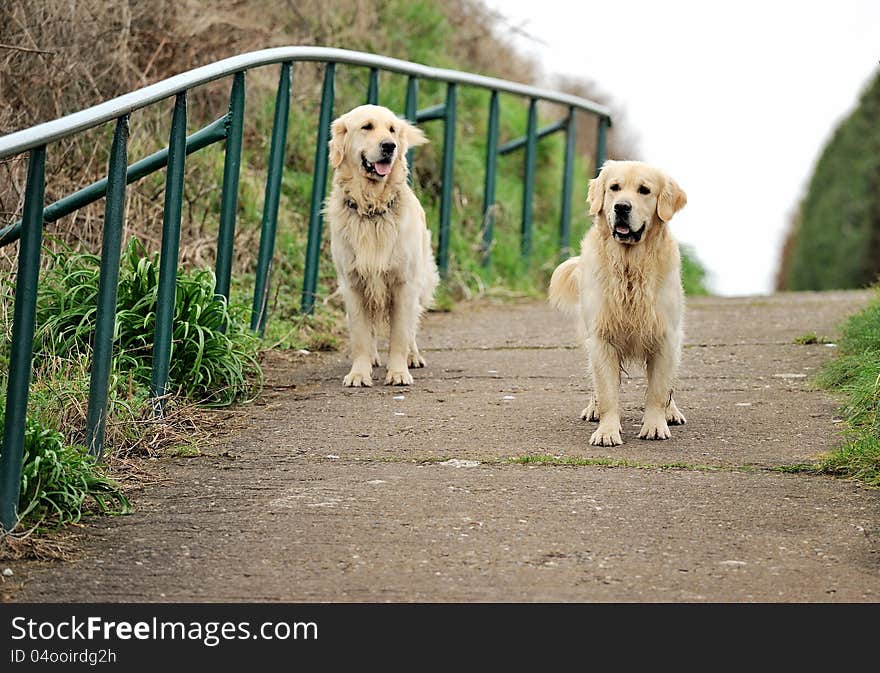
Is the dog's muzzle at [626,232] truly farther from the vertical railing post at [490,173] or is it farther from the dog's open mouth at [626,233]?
the vertical railing post at [490,173]

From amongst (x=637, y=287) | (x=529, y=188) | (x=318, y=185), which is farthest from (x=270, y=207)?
(x=529, y=188)

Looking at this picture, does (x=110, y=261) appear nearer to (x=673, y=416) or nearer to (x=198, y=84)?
(x=198, y=84)

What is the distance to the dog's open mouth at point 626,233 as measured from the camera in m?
4.97

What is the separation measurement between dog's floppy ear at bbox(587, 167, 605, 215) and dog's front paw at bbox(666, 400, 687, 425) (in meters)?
0.81

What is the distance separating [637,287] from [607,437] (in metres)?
0.60

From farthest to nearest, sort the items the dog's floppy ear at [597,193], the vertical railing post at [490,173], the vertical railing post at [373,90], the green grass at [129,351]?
the vertical railing post at [490,173] < the vertical railing post at [373,90] < the dog's floppy ear at [597,193] < the green grass at [129,351]

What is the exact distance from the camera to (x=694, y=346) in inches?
271

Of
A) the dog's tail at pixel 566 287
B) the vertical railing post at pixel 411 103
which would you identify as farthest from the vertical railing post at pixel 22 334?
the vertical railing post at pixel 411 103

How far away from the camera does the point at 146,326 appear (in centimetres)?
538

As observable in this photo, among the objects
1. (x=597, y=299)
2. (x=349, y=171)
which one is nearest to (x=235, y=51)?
(x=349, y=171)

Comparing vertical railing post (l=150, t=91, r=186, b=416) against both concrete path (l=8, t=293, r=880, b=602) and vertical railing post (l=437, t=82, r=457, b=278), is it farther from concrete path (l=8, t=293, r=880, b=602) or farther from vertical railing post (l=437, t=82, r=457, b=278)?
vertical railing post (l=437, t=82, r=457, b=278)

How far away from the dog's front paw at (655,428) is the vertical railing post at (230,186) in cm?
195

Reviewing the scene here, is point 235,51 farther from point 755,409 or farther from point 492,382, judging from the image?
point 755,409

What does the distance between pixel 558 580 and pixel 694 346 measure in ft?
12.0
